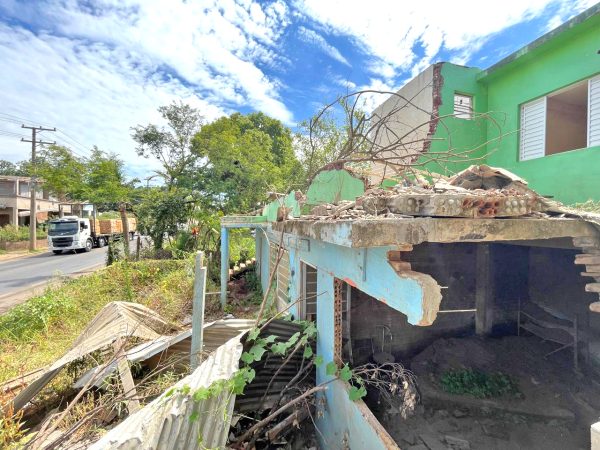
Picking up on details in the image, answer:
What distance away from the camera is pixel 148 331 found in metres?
5.91

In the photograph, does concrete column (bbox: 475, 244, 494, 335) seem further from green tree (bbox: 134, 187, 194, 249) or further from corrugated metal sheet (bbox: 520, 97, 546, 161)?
green tree (bbox: 134, 187, 194, 249)

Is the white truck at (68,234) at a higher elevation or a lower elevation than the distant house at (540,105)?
lower

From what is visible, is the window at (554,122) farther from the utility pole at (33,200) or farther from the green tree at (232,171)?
the utility pole at (33,200)

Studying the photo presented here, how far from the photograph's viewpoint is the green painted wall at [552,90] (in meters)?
5.40

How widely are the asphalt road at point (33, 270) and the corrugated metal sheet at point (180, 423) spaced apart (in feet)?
38.4

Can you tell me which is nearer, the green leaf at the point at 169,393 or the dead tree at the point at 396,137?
the green leaf at the point at 169,393

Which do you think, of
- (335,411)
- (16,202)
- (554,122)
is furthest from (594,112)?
(16,202)

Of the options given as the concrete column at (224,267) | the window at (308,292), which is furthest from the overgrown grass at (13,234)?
the window at (308,292)

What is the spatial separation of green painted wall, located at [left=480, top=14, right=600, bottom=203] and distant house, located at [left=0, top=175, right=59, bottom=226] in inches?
1422

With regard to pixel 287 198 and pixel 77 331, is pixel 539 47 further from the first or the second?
pixel 77 331

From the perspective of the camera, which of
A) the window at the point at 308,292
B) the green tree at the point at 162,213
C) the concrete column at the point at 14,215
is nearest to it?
the window at the point at 308,292

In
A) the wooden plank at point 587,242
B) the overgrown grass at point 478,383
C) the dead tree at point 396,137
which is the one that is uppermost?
the dead tree at point 396,137

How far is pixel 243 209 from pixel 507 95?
42.4 feet

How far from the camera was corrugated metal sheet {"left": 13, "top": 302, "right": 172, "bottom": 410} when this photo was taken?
416 centimetres
